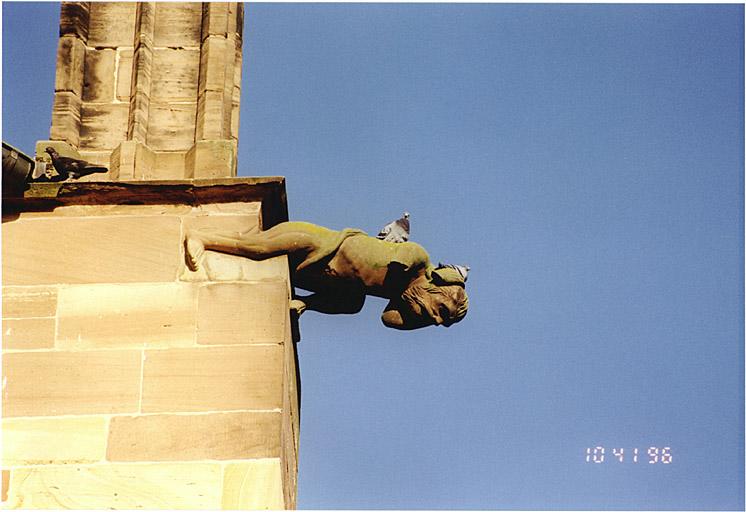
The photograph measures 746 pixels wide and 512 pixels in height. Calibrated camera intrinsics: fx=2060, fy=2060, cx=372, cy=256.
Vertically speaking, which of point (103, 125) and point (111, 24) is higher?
point (111, 24)

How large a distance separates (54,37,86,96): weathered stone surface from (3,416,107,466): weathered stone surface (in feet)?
7.43

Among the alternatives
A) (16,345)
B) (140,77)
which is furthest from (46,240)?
(140,77)

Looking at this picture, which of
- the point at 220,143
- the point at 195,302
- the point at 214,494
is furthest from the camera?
the point at 220,143

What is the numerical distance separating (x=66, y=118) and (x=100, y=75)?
424 mm

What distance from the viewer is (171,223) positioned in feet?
34.0

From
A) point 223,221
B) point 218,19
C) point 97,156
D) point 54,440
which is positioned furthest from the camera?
point 218,19

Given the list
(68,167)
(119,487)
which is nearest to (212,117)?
(68,167)

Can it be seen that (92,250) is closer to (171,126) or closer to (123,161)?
(123,161)

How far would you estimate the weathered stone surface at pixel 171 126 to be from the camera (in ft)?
36.0

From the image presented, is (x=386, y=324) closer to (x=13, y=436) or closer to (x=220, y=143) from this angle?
(x=220, y=143)

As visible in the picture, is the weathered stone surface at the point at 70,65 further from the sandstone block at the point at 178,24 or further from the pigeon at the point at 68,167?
the pigeon at the point at 68,167

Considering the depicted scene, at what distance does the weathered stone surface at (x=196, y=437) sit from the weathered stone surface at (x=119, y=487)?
0.06 m

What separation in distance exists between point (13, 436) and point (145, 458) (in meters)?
0.66

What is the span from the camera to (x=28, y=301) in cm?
1012
